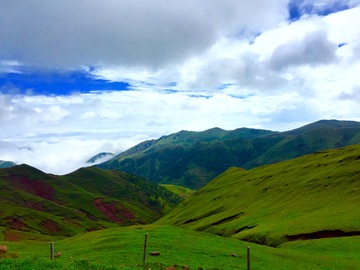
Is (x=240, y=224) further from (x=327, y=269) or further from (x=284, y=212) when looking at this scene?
(x=327, y=269)

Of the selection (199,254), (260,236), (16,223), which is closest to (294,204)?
(260,236)

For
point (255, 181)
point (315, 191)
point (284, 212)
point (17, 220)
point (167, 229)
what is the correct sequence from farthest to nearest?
1. point (17, 220)
2. point (255, 181)
3. point (315, 191)
4. point (284, 212)
5. point (167, 229)

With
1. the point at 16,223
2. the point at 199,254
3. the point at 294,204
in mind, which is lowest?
the point at 16,223

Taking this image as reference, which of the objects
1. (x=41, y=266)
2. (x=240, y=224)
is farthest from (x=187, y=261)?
(x=240, y=224)

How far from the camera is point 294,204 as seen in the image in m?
95.8

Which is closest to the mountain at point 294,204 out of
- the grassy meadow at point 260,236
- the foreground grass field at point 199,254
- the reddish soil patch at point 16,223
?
the grassy meadow at point 260,236

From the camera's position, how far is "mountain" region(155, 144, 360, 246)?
227ft

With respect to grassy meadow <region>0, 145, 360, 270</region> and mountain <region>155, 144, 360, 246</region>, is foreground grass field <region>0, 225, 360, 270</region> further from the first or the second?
mountain <region>155, 144, 360, 246</region>

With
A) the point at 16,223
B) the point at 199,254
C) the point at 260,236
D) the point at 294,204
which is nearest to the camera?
the point at 199,254

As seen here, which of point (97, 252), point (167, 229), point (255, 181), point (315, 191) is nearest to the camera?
point (97, 252)

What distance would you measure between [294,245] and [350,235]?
12.3m

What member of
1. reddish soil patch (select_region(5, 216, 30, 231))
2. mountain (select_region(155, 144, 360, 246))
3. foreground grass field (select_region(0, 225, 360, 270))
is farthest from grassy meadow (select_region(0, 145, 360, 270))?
reddish soil patch (select_region(5, 216, 30, 231))

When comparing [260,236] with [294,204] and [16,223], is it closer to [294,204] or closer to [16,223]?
[294,204]

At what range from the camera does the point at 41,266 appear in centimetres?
2358
